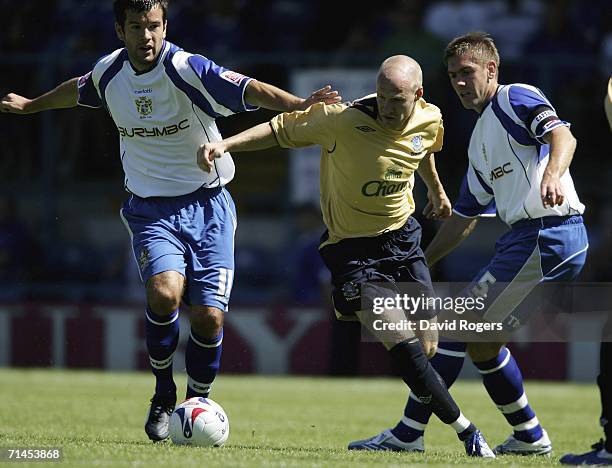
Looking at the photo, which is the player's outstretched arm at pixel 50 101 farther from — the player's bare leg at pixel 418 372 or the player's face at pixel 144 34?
the player's bare leg at pixel 418 372

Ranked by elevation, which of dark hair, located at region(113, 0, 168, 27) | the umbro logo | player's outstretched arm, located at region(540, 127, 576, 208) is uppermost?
dark hair, located at region(113, 0, 168, 27)

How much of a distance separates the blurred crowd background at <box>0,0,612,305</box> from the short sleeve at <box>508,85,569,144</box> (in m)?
6.62

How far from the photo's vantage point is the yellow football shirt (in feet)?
22.0

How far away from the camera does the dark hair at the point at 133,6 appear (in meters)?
6.97

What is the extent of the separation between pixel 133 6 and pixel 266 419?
385 centimetres

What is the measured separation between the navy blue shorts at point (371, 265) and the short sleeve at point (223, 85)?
1.02 meters

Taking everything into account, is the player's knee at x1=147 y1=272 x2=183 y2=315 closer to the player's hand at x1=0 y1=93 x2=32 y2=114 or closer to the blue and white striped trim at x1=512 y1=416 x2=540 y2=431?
the player's hand at x1=0 y1=93 x2=32 y2=114

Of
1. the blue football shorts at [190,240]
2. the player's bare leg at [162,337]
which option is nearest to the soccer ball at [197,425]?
the player's bare leg at [162,337]

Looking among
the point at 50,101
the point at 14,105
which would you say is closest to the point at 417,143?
the point at 50,101

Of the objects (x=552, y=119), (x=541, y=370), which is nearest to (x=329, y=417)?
(x=552, y=119)

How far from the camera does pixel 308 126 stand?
21.9 feet

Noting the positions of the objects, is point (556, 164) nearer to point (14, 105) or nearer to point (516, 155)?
point (516, 155)

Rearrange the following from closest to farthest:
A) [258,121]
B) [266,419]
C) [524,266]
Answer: [524,266] < [266,419] < [258,121]

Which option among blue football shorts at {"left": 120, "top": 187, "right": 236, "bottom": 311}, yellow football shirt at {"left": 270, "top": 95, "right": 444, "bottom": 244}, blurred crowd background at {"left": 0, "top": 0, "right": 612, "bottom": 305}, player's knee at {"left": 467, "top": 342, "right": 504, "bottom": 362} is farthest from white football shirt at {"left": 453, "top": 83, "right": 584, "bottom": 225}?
blurred crowd background at {"left": 0, "top": 0, "right": 612, "bottom": 305}
